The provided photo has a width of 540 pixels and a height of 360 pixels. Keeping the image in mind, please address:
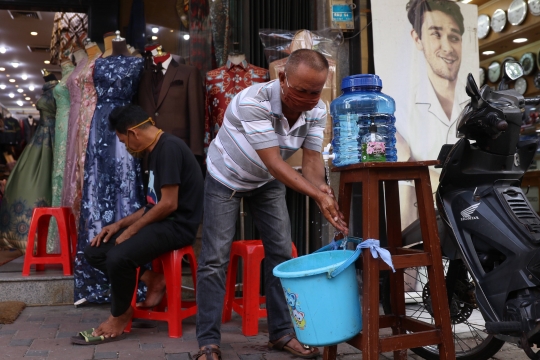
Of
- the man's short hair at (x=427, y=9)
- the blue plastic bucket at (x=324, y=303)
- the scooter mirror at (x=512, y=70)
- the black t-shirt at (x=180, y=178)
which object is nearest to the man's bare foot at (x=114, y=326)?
the black t-shirt at (x=180, y=178)

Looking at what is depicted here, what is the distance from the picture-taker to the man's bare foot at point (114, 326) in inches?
134

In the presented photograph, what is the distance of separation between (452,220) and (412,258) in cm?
44

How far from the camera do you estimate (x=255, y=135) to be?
8.13 feet

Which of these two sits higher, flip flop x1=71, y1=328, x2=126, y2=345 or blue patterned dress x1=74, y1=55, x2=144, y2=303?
blue patterned dress x1=74, y1=55, x2=144, y2=303

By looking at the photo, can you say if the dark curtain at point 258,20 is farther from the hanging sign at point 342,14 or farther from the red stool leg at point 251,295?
the red stool leg at point 251,295

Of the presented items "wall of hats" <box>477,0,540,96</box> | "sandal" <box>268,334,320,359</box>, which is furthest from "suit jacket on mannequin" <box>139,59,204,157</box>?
"wall of hats" <box>477,0,540,96</box>

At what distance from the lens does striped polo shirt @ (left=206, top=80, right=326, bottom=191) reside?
8.24ft

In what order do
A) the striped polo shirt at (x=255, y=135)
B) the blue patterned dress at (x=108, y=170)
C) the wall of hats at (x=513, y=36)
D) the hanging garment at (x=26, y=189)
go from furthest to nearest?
the wall of hats at (x=513, y=36) < the hanging garment at (x=26, y=189) < the blue patterned dress at (x=108, y=170) < the striped polo shirt at (x=255, y=135)

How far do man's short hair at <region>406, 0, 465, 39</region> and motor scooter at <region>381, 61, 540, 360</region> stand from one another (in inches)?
67.9

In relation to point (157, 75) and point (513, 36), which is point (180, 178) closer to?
point (157, 75)

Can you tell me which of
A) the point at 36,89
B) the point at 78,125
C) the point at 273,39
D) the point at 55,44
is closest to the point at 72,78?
the point at 78,125

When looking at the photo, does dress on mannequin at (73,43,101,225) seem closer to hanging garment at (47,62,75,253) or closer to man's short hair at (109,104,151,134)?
hanging garment at (47,62,75,253)

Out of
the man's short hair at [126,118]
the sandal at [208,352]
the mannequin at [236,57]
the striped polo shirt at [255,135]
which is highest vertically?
the mannequin at [236,57]

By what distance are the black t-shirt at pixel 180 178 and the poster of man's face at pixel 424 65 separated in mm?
1688
